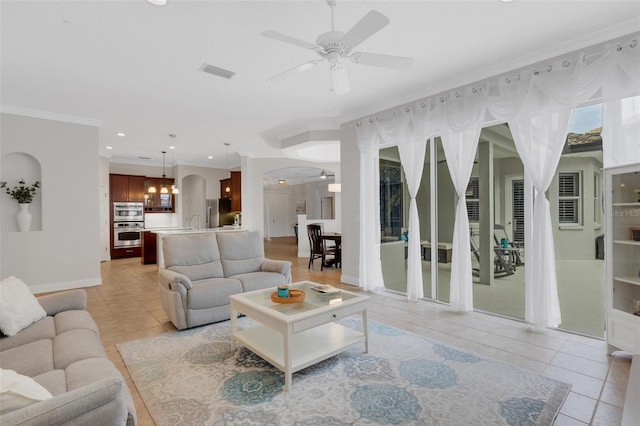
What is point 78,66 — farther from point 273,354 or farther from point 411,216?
point 411,216

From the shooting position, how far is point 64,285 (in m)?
5.23

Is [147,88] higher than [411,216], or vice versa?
[147,88]

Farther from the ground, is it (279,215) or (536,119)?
(536,119)

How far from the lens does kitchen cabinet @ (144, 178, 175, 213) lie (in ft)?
30.5

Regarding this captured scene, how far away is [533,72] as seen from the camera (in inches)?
128

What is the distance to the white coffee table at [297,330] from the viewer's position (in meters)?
2.30

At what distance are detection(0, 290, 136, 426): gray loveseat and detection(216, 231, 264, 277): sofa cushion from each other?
167 cm

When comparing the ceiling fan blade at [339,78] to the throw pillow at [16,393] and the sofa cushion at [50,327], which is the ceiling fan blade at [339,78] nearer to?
the throw pillow at [16,393]

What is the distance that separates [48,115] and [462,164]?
20.7ft

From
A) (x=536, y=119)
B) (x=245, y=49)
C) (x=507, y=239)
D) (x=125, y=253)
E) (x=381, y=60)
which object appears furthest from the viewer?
(x=125, y=253)

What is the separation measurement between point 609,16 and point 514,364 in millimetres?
3091

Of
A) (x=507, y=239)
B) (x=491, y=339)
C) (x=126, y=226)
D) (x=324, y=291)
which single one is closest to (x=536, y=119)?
(x=507, y=239)

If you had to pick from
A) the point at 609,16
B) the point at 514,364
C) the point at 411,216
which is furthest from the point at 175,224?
the point at 609,16

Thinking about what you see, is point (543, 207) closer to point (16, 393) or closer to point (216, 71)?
point (216, 71)
